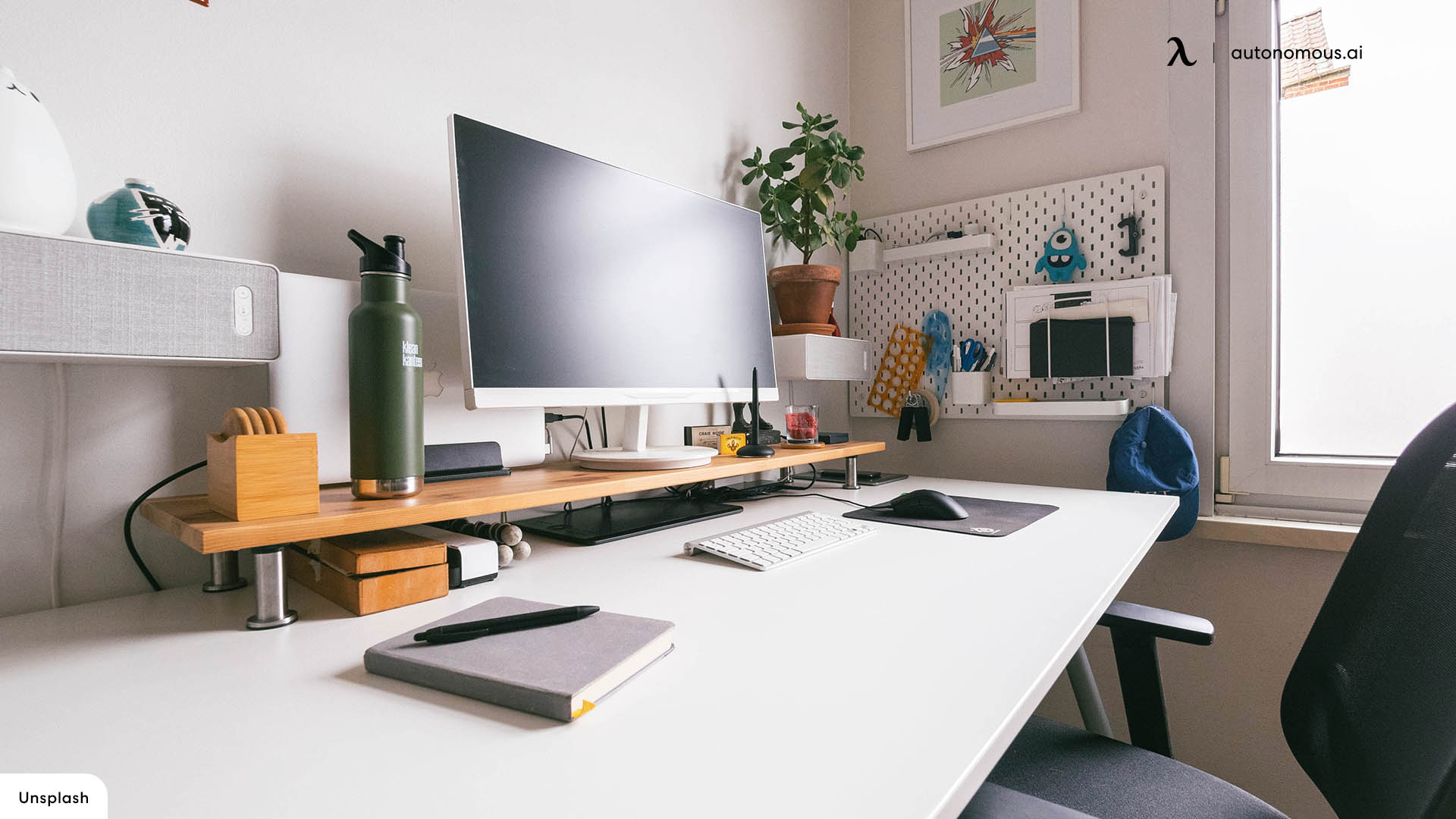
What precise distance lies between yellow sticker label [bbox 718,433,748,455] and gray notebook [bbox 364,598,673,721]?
0.73m

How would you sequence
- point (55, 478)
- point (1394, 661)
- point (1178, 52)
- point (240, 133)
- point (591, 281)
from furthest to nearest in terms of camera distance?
point (1178, 52)
point (591, 281)
point (240, 133)
point (55, 478)
point (1394, 661)

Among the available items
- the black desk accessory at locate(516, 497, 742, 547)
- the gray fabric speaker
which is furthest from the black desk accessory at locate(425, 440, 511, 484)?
the gray fabric speaker

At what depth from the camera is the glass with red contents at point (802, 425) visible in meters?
1.49

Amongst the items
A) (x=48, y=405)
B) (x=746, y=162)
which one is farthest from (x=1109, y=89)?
(x=48, y=405)

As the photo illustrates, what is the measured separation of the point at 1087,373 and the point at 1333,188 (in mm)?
640

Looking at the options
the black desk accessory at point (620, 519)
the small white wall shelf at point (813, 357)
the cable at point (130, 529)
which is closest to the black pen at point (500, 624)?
the black desk accessory at point (620, 519)

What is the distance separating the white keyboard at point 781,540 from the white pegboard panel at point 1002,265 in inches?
38.3

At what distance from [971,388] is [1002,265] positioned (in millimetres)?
348

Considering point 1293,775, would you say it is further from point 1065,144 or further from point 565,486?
point 565,486

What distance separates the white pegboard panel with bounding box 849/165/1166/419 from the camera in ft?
5.37

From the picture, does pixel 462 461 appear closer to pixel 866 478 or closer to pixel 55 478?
pixel 55 478

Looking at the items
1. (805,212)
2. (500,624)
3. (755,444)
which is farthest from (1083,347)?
(500,624)

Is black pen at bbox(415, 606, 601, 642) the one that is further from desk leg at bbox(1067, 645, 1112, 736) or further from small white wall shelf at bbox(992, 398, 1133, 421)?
small white wall shelf at bbox(992, 398, 1133, 421)

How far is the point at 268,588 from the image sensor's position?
0.65 m
